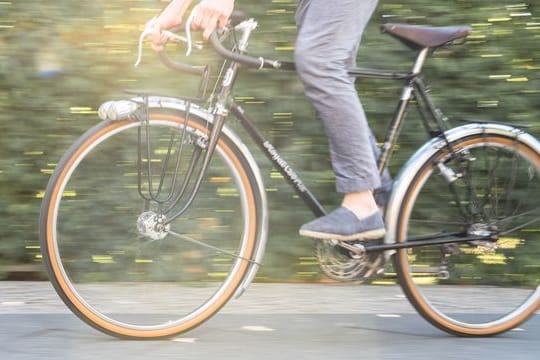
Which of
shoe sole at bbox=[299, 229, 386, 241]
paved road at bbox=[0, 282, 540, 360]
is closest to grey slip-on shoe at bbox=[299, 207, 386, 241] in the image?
shoe sole at bbox=[299, 229, 386, 241]

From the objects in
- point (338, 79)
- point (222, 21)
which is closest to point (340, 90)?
point (338, 79)

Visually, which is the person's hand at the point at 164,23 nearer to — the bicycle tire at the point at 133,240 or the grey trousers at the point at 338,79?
the bicycle tire at the point at 133,240

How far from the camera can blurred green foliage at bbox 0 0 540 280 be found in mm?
4922

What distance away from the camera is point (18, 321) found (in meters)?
4.28

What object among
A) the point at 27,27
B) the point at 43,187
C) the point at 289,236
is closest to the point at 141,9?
the point at 27,27

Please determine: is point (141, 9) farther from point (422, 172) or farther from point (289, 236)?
point (422, 172)

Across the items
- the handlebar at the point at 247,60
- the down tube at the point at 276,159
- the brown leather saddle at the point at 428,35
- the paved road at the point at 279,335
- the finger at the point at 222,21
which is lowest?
A: the paved road at the point at 279,335

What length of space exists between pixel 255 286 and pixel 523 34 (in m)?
1.93

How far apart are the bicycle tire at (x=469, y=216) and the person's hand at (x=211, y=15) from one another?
1045 millimetres

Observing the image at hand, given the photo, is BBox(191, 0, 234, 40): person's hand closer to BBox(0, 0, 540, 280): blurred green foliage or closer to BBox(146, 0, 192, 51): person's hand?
BBox(146, 0, 192, 51): person's hand

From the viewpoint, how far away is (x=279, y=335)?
13.6 feet

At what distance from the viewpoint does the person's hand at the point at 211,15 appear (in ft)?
12.3

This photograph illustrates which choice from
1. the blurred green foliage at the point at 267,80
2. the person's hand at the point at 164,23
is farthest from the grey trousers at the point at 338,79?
the blurred green foliage at the point at 267,80

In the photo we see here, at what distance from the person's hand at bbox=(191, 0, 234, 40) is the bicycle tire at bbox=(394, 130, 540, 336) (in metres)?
1.05
